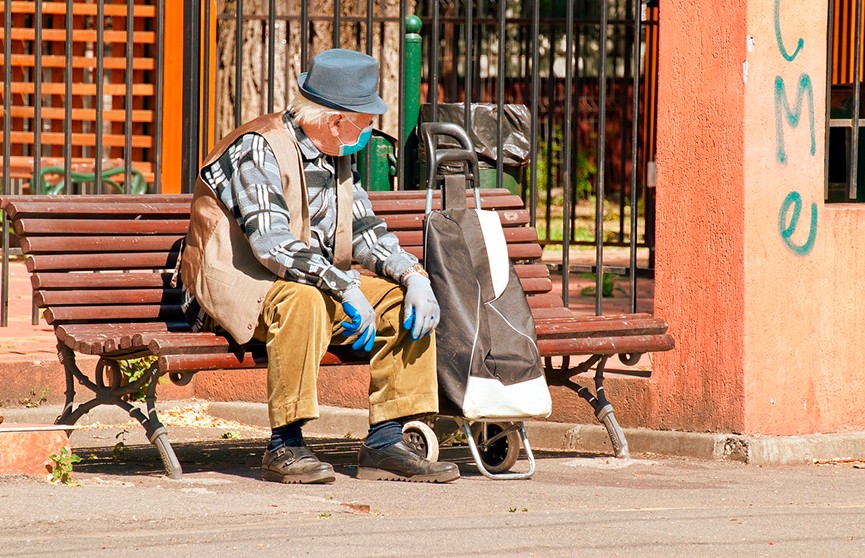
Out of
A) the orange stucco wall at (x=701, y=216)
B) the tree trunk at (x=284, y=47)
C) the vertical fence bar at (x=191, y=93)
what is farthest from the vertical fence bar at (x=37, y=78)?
the tree trunk at (x=284, y=47)

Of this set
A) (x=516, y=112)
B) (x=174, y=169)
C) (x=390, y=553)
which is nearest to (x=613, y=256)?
(x=174, y=169)

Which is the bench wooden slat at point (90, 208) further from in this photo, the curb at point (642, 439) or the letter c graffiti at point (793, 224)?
the letter c graffiti at point (793, 224)

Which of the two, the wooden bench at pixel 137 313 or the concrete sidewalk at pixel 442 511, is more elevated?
the wooden bench at pixel 137 313

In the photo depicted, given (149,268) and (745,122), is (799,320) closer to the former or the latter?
(745,122)

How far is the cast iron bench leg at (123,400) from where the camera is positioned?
16.1 ft

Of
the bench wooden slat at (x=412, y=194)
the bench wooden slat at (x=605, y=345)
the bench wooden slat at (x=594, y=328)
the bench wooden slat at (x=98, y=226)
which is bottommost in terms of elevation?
the bench wooden slat at (x=605, y=345)

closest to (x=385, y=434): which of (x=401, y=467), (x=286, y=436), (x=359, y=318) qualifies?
(x=401, y=467)

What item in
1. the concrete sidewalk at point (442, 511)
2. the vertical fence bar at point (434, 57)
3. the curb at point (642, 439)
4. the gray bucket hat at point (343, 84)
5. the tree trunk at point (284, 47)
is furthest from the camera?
the tree trunk at point (284, 47)

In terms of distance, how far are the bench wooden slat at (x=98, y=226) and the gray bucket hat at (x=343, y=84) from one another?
77 cm

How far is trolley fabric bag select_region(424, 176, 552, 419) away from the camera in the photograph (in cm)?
498

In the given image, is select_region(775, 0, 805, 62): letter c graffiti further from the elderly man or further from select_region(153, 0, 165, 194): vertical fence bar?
select_region(153, 0, 165, 194): vertical fence bar

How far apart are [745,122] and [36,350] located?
3.20 metres

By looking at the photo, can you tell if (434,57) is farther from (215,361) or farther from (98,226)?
(215,361)

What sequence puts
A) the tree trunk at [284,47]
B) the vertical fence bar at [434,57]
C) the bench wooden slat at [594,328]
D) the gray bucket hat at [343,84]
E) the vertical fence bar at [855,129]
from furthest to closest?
1. the tree trunk at [284,47]
2. the vertical fence bar at [855,129]
3. the vertical fence bar at [434,57]
4. the bench wooden slat at [594,328]
5. the gray bucket hat at [343,84]
